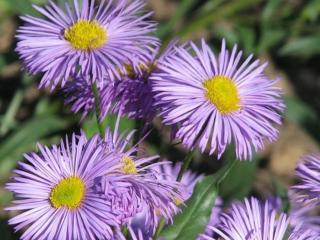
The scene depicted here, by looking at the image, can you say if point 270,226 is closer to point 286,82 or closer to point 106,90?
point 106,90

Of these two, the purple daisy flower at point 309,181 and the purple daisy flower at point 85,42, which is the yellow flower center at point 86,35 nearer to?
the purple daisy flower at point 85,42

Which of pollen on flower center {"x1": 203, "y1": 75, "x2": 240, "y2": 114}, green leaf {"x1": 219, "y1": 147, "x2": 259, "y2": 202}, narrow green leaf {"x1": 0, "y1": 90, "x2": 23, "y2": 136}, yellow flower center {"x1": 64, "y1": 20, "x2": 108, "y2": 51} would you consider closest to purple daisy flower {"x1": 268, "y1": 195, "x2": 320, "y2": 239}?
green leaf {"x1": 219, "y1": 147, "x2": 259, "y2": 202}

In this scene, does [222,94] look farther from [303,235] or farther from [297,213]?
[297,213]

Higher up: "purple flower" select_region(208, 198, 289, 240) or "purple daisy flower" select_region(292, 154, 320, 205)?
"purple daisy flower" select_region(292, 154, 320, 205)

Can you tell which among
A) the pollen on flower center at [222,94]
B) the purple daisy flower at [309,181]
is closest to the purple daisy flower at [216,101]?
the pollen on flower center at [222,94]

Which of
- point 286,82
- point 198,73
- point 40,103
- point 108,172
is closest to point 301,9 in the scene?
point 286,82

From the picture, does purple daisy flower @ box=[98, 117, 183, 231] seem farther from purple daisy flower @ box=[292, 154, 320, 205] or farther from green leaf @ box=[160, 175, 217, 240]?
purple daisy flower @ box=[292, 154, 320, 205]
